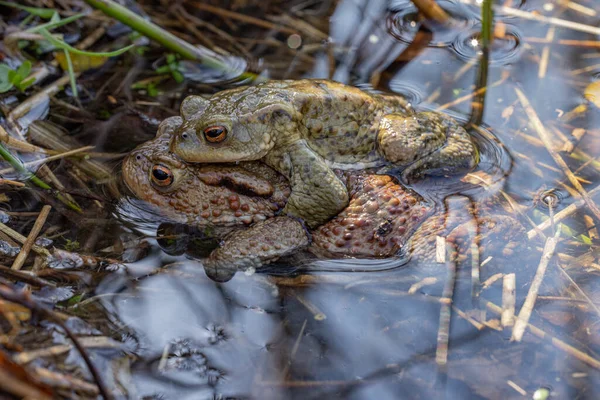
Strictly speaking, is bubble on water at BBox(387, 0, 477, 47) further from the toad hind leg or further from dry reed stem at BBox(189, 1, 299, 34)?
the toad hind leg

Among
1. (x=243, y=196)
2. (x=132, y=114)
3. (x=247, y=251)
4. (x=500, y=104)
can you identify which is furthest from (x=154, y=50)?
(x=500, y=104)

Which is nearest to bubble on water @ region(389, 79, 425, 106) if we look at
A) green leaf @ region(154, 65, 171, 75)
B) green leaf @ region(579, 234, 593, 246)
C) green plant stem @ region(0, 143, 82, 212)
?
green leaf @ region(579, 234, 593, 246)

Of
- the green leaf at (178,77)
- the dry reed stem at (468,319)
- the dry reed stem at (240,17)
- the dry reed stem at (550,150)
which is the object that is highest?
the dry reed stem at (240,17)

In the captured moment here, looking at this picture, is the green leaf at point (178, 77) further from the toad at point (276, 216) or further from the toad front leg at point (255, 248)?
the toad front leg at point (255, 248)

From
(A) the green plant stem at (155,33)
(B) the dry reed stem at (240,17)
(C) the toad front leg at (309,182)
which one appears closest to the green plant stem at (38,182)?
(A) the green plant stem at (155,33)

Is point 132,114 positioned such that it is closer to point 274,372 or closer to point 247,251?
point 247,251

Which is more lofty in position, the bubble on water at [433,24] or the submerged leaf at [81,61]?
the bubble on water at [433,24]

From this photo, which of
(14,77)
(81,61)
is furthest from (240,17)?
(14,77)
